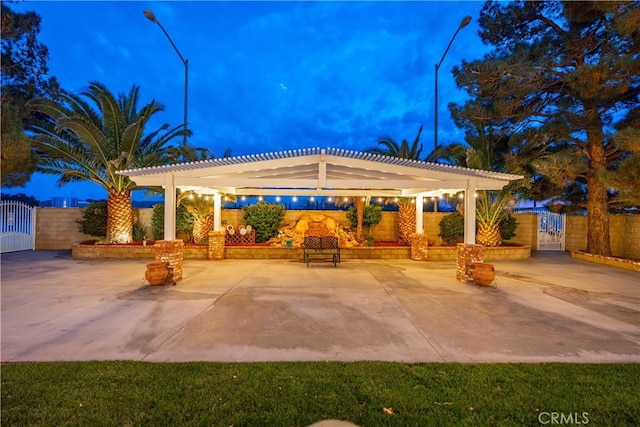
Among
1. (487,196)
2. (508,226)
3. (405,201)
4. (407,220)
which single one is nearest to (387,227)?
(407,220)

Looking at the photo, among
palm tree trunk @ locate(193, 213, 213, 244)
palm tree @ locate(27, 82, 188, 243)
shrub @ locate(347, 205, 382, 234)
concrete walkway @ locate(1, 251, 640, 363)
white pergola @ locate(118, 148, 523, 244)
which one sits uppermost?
palm tree @ locate(27, 82, 188, 243)

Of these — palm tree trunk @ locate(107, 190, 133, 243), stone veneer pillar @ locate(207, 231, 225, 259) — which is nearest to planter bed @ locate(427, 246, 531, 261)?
stone veneer pillar @ locate(207, 231, 225, 259)

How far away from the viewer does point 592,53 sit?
12336 mm

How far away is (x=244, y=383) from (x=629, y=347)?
206 inches

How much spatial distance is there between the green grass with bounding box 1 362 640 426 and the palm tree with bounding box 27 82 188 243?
10.7m

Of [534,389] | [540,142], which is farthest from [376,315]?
[540,142]

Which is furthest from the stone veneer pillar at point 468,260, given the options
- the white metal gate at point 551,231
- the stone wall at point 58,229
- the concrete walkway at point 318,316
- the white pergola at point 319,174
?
the stone wall at point 58,229

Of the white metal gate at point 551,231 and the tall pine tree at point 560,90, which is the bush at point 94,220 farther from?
the white metal gate at point 551,231

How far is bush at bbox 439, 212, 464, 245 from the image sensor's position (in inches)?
582

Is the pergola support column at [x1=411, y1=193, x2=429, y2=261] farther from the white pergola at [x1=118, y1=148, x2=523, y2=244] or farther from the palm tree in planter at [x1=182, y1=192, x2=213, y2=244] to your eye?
the palm tree in planter at [x1=182, y1=192, x2=213, y2=244]

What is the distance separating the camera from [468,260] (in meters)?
8.68

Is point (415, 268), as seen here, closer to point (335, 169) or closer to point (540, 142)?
point (335, 169)

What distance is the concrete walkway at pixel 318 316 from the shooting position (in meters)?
4.17

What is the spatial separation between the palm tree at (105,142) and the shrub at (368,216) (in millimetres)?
8585
